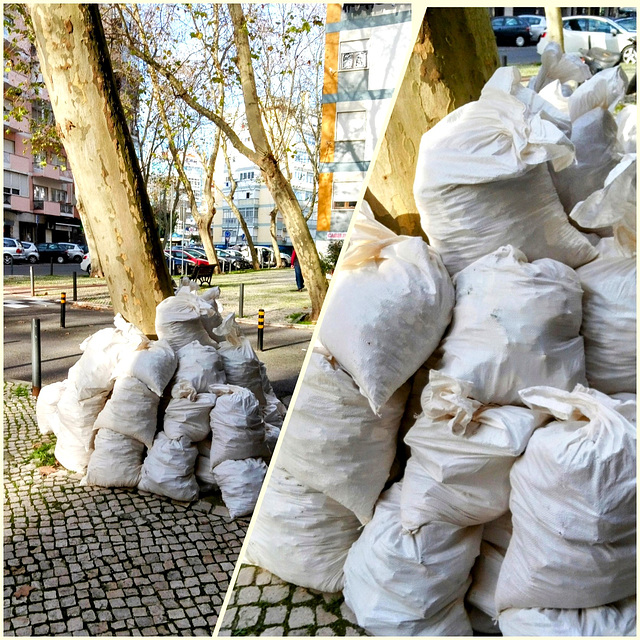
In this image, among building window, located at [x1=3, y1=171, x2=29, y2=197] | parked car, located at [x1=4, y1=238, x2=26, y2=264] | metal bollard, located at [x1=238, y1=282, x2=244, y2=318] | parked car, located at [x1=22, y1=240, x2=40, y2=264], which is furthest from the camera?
parked car, located at [x1=4, y1=238, x2=26, y2=264]

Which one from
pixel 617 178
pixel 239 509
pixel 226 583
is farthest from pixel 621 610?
pixel 239 509

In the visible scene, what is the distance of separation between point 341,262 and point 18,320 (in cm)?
731

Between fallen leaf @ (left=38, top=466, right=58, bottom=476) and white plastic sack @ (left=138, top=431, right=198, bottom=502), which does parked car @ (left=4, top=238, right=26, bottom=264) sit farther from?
white plastic sack @ (left=138, top=431, right=198, bottom=502)

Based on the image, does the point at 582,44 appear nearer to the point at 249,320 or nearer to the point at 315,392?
the point at 315,392

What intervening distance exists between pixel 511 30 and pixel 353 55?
0.61m

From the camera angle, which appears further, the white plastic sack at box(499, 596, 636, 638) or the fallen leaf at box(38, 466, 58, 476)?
the fallen leaf at box(38, 466, 58, 476)

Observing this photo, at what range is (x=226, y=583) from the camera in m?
1.88

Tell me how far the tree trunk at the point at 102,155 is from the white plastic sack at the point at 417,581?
236 cm

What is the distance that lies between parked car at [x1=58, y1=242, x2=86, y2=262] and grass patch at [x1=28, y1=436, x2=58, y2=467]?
539 cm

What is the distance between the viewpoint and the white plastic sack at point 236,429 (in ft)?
8.93

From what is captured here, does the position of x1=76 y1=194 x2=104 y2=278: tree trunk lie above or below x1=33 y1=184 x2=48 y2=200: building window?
below

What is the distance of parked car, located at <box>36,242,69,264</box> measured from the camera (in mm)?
8492

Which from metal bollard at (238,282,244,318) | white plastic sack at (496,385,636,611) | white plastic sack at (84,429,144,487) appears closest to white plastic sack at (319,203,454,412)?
white plastic sack at (496,385,636,611)

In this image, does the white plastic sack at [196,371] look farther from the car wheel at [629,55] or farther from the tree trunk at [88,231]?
the car wheel at [629,55]
